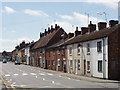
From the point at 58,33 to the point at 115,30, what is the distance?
142ft

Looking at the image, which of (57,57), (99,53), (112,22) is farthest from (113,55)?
(57,57)

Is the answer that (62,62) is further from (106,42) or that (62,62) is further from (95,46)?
(106,42)

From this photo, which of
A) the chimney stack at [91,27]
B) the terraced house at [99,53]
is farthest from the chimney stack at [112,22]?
the chimney stack at [91,27]

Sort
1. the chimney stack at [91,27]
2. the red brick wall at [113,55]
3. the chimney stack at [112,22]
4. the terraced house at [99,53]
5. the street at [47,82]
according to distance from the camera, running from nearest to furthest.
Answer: the street at [47,82]
the red brick wall at [113,55]
the terraced house at [99,53]
the chimney stack at [112,22]
the chimney stack at [91,27]

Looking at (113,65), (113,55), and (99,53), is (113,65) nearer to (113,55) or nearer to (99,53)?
(113,55)

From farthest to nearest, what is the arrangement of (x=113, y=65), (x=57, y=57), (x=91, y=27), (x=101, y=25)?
(x=57, y=57) < (x=91, y=27) < (x=101, y=25) < (x=113, y=65)

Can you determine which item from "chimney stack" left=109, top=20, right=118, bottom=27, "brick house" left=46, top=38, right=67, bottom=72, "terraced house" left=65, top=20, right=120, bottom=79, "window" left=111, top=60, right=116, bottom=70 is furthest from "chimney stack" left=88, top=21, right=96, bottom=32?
"window" left=111, top=60, right=116, bottom=70

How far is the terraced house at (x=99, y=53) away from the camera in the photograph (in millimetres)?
35469

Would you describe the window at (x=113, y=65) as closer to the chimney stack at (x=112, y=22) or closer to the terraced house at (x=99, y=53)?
the terraced house at (x=99, y=53)

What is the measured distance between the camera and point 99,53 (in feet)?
124

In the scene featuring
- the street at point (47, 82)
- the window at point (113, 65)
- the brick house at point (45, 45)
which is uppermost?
the brick house at point (45, 45)

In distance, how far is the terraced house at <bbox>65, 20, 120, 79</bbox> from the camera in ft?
116

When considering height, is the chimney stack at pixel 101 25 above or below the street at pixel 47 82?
above

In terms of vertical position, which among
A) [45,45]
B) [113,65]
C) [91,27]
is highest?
[91,27]
